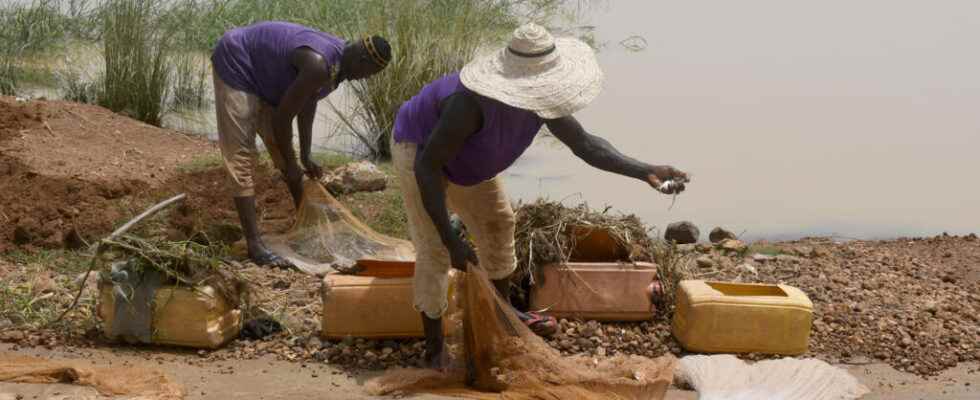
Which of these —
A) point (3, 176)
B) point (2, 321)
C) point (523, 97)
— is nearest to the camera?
point (523, 97)

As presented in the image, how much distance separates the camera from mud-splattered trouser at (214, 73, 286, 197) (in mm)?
6266

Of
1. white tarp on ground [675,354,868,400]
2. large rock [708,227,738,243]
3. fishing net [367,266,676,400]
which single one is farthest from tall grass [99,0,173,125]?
white tarp on ground [675,354,868,400]

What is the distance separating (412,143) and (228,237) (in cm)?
250

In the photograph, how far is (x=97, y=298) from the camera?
18.8ft

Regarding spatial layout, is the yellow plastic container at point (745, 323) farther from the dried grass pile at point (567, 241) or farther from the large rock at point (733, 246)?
the large rock at point (733, 246)

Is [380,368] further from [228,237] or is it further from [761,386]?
[228,237]

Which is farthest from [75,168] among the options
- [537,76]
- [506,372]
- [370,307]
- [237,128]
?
[537,76]

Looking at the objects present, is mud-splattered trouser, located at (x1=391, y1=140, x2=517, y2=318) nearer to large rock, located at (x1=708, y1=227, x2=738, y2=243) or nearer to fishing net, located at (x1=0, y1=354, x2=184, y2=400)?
fishing net, located at (x1=0, y1=354, x2=184, y2=400)

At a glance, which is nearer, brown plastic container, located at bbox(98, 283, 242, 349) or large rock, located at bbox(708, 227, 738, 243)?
brown plastic container, located at bbox(98, 283, 242, 349)

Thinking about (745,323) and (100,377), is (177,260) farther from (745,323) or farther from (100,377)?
(745,323)

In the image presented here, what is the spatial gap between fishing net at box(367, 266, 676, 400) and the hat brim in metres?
0.74

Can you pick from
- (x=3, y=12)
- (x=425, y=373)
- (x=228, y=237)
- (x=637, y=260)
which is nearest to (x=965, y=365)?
(x=637, y=260)

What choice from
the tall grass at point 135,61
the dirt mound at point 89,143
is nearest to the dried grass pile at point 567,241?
the dirt mound at point 89,143

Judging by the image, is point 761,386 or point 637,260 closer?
point 761,386
